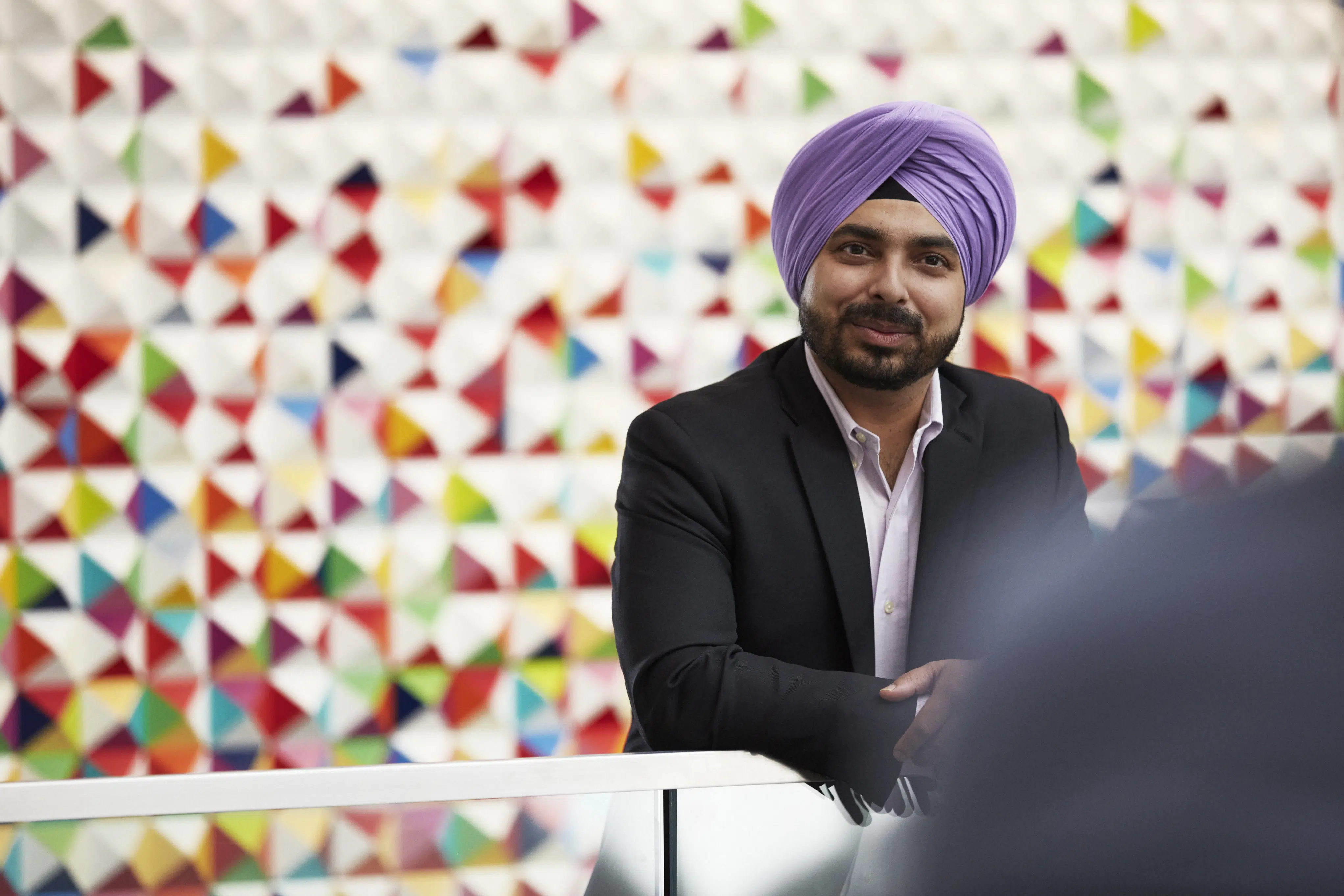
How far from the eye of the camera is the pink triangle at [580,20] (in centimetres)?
239

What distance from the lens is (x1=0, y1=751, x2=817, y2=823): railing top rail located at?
0.60m

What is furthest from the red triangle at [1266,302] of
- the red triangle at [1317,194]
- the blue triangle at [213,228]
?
the blue triangle at [213,228]

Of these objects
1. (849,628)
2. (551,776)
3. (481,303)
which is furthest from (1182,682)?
(481,303)

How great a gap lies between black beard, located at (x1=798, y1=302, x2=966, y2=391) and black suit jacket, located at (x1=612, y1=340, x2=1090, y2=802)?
0.05 m

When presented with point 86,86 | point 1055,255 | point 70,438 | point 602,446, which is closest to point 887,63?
point 1055,255

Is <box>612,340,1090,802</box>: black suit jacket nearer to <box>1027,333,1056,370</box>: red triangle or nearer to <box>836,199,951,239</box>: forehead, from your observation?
<box>836,199,951,239</box>: forehead

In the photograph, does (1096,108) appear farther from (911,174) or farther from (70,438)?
(70,438)

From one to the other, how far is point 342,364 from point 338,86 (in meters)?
0.57

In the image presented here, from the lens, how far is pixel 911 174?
131 centimetres

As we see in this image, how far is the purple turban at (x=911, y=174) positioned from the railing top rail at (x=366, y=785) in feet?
2.63

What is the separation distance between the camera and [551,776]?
64cm

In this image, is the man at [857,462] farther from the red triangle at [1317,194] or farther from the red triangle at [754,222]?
the red triangle at [1317,194]

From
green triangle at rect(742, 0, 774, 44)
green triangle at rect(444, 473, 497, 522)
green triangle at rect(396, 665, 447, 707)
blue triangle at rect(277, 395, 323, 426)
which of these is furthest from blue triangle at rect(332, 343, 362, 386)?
green triangle at rect(742, 0, 774, 44)

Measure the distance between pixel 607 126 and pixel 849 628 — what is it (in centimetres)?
149
